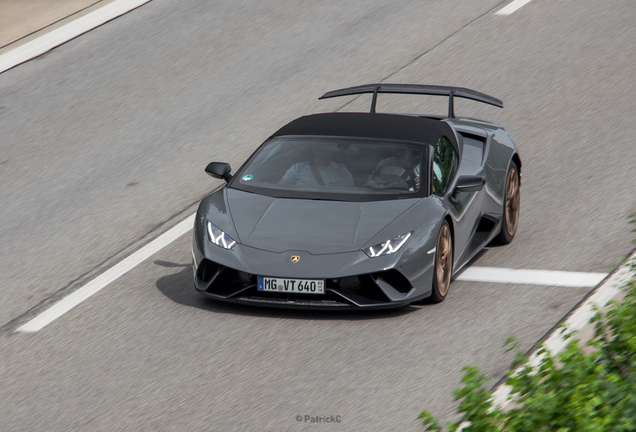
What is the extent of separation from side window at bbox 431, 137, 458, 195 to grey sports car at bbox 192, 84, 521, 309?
0.05ft

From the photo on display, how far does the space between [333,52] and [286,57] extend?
0.79 m

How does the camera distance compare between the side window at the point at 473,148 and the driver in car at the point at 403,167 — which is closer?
the driver in car at the point at 403,167

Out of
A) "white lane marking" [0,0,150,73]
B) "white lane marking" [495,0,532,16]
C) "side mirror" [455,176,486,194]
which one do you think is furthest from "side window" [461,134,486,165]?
"white lane marking" [0,0,150,73]

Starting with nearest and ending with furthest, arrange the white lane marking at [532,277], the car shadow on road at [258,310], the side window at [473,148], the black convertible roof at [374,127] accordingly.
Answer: the car shadow on road at [258,310] < the white lane marking at [532,277] < the black convertible roof at [374,127] < the side window at [473,148]

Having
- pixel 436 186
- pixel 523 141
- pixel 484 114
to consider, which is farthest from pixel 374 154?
pixel 484 114

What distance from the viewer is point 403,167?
308 inches

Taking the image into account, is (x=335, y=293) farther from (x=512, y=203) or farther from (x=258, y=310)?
(x=512, y=203)

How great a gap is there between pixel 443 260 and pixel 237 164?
456 centimetres

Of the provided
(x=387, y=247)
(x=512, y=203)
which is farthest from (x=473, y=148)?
(x=387, y=247)

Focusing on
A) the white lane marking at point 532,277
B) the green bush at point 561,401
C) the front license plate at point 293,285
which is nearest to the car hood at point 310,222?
the front license plate at point 293,285

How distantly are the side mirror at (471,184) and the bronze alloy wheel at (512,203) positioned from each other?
1.20 meters

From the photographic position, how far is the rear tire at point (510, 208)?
29.3ft

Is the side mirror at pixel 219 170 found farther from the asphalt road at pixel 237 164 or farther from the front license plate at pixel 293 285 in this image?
the front license plate at pixel 293 285

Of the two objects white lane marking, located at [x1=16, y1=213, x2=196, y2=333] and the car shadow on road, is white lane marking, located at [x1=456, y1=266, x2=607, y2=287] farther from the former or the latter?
white lane marking, located at [x1=16, y1=213, x2=196, y2=333]
